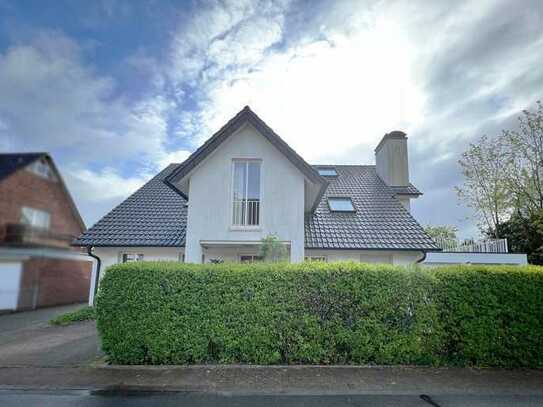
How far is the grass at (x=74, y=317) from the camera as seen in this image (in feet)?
34.3

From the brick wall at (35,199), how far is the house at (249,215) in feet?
25.3

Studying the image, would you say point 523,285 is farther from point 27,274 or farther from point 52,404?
point 52,404

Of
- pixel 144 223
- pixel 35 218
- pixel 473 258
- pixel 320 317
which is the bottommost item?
pixel 320 317

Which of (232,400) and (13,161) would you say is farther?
(232,400)

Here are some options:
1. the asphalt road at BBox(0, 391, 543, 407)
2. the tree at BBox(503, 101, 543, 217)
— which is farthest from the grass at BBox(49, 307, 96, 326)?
the tree at BBox(503, 101, 543, 217)

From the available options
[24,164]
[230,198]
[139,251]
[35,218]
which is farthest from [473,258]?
[24,164]

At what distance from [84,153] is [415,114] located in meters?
13.5

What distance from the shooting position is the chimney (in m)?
17.0

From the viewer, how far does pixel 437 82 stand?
36.0 ft

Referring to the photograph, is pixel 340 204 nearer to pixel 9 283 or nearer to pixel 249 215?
pixel 249 215

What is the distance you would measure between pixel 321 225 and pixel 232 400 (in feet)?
28.4

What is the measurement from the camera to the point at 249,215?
1034 cm

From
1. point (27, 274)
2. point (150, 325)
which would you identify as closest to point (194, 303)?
point (150, 325)

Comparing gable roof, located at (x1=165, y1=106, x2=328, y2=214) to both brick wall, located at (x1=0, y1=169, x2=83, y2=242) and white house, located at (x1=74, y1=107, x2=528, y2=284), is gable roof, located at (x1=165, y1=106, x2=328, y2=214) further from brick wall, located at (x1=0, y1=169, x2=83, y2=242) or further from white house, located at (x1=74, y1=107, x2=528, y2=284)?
brick wall, located at (x1=0, y1=169, x2=83, y2=242)
